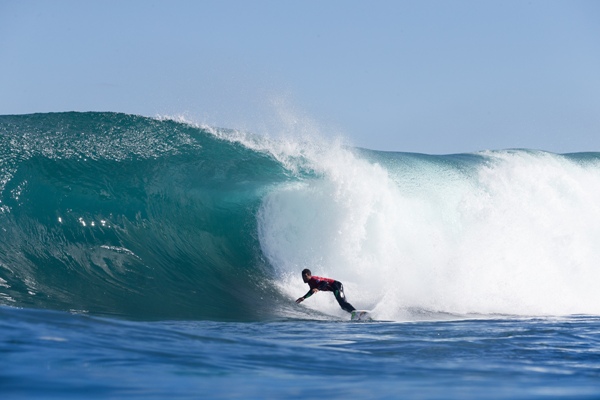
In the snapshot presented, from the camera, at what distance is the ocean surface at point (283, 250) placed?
16.5ft

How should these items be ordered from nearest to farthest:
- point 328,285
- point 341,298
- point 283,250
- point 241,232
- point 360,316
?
point 360,316 < point 341,298 < point 328,285 < point 283,250 < point 241,232

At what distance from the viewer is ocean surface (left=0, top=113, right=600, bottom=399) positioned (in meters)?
5.03

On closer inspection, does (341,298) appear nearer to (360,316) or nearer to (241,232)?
(360,316)

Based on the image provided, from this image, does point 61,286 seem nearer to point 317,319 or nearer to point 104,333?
point 317,319

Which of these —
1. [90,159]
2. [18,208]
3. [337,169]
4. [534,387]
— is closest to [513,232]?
[337,169]

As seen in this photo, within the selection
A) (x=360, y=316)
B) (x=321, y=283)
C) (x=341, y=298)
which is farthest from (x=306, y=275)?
(x=360, y=316)

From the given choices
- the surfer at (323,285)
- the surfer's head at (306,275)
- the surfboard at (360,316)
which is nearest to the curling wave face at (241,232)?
the surfboard at (360,316)

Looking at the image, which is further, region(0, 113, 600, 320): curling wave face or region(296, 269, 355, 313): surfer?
region(0, 113, 600, 320): curling wave face

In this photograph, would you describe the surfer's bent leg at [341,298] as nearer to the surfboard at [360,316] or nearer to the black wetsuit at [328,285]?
the black wetsuit at [328,285]

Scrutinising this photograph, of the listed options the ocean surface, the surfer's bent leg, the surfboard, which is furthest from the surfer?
the surfboard

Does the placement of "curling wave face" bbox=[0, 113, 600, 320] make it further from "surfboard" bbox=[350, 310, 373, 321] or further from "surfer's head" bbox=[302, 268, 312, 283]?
"surfer's head" bbox=[302, 268, 312, 283]

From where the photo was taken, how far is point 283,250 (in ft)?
41.4

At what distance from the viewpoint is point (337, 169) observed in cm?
1335

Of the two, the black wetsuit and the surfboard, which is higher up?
the black wetsuit
